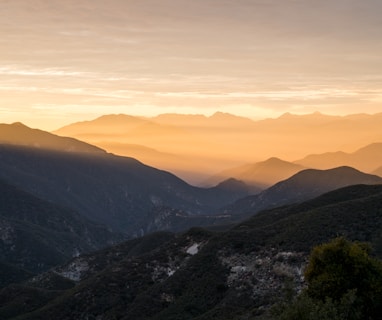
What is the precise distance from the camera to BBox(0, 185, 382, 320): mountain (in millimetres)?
71812

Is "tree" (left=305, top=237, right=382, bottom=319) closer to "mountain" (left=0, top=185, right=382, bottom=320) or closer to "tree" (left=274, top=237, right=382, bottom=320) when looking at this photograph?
"tree" (left=274, top=237, right=382, bottom=320)

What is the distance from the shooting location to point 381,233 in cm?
7700

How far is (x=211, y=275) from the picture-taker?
79.1 meters

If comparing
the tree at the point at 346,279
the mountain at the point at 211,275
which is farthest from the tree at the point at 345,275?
the mountain at the point at 211,275

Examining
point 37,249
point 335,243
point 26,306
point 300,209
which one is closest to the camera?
point 335,243

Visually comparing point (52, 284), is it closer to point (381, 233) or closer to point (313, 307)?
point (381, 233)

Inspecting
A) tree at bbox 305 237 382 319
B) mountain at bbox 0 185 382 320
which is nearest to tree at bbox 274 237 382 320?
tree at bbox 305 237 382 319

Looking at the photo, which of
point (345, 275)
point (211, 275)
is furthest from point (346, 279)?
point (211, 275)

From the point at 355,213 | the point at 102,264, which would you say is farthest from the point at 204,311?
the point at 102,264

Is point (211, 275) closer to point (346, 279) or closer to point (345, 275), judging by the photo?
point (345, 275)

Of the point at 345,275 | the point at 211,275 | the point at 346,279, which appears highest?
the point at 345,275

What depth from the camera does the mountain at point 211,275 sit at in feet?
236

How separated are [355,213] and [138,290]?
3457 cm

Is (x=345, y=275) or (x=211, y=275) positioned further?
(x=211, y=275)
